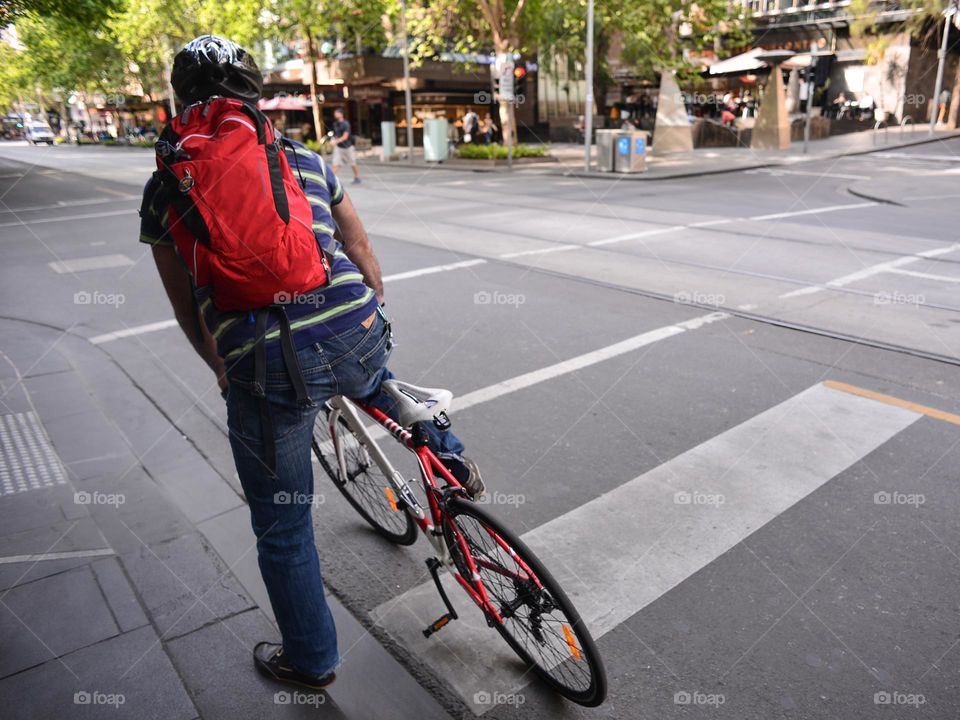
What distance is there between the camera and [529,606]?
262 cm

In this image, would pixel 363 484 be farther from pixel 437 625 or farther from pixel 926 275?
pixel 926 275

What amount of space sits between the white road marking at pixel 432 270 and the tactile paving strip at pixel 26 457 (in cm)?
451

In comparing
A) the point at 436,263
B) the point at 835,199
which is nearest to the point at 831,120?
the point at 835,199

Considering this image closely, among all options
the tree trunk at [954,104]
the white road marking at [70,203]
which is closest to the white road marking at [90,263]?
the white road marking at [70,203]

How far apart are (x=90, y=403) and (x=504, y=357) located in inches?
119

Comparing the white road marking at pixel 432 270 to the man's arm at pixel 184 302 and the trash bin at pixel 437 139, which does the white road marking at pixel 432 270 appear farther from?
the trash bin at pixel 437 139

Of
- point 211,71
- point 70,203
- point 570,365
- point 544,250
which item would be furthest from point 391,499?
point 70,203

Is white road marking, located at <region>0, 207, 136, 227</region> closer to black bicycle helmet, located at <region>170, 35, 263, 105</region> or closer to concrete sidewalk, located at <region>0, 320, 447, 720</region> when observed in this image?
concrete sidewalk, located at <region>0, 320, 447, 720</region>

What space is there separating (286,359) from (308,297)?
20 cm

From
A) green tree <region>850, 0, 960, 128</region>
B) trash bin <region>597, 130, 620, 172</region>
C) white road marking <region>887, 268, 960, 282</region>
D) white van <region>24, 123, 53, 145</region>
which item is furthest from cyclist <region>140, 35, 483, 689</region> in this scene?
white van <region>24, 123, 53, 145</region>

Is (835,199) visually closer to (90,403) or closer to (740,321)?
(740,321)

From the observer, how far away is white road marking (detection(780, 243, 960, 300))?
800 cm

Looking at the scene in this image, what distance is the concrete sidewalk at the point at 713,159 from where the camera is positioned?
22.2 metres

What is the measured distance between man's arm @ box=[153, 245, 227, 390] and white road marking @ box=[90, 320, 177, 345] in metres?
4.92
